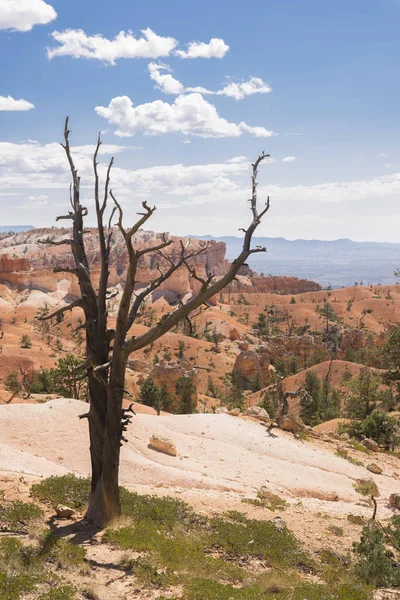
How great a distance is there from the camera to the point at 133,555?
8688mm

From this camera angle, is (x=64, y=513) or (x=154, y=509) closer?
(x=64, y=513)

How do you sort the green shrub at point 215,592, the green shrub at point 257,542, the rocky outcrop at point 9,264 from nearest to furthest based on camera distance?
the green shrub at point 215,592 → the green shrub at point 257,542 → the rocky outcrop at point 9,264

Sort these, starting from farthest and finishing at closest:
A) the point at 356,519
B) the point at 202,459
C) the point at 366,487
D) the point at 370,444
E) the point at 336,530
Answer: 1. the point at 370,444
2. the point at 202,459
3. the point at 366,487
4. the point at 356,519
5. the point at 336,530

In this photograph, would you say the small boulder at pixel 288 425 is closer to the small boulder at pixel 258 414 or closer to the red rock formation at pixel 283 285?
Answer: the small boulder at pixel 258 414

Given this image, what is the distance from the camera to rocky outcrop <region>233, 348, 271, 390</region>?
57438 millimetres

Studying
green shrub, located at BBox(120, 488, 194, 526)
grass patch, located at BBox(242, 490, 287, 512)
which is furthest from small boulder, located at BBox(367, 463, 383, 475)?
green shrub, located at BBox(120, 488, 194, 526)

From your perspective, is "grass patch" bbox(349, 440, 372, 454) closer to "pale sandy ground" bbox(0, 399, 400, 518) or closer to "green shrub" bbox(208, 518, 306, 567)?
"pale sandy ground" bbox(0, 399, 400, 518)

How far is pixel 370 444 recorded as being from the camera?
28234 millimetres

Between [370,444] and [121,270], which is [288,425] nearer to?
[370,444]

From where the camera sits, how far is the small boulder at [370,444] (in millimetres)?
27883

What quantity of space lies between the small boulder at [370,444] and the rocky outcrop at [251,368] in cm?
2803

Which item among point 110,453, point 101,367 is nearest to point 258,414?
point 110,453

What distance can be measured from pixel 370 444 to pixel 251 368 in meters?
29.8

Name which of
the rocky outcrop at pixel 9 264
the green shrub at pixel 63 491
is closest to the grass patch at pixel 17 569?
the green shrub at pixel 63 491
